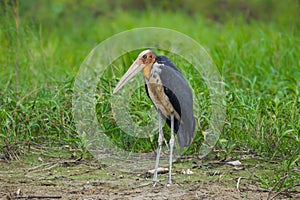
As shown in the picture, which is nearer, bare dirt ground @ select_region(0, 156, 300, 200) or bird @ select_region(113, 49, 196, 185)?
bare dirt ground @ select_region(0, 156, 300, 200)

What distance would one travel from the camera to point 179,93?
420 centimetres

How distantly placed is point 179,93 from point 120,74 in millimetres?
1552

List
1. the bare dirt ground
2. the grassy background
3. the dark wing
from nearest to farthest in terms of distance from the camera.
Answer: the bare dirt ground, the dark wing, the grassy background

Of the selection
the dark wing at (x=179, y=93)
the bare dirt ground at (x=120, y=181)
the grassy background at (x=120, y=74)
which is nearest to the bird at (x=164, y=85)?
the dark wing at (x=179, y=93)

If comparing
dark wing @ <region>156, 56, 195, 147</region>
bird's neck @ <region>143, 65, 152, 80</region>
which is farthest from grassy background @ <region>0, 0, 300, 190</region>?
bird's neck @ <region>143, 65, 152, 80</region>

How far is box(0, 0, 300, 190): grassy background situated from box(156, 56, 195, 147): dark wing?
416 millimetres

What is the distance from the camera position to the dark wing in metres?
4.14

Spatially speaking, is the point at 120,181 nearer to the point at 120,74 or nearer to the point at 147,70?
the point at 147,70

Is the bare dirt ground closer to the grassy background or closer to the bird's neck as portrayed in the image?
the grassy background

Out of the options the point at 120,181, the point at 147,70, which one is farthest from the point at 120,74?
the point at 120,181

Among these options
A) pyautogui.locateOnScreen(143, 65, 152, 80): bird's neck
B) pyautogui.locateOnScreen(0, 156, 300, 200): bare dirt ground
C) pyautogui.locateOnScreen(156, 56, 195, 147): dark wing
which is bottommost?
pyautogui.locateOnScreen(0, 156, 300, 200): bare dirt ground

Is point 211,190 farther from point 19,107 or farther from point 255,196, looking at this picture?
point 19,107

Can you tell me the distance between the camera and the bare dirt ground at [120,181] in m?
3.88

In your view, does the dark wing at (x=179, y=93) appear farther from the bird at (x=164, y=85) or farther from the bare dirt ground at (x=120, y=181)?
the bare dirt ground at (x=120, y=181)
